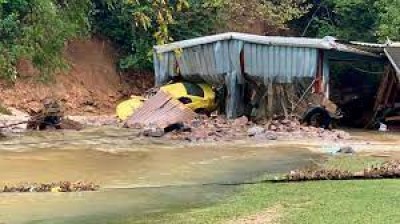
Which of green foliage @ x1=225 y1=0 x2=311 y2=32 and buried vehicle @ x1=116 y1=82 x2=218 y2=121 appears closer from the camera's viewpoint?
buried vehicle @ x1=116 y1=82 x2=218 y2=121

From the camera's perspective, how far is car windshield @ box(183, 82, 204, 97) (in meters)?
25.7

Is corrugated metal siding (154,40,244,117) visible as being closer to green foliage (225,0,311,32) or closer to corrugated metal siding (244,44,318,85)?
corrugated metal siding (244,44,318,85)

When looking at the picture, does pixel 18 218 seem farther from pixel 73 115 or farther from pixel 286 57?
pixel 73 115

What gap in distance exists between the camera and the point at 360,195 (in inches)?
372

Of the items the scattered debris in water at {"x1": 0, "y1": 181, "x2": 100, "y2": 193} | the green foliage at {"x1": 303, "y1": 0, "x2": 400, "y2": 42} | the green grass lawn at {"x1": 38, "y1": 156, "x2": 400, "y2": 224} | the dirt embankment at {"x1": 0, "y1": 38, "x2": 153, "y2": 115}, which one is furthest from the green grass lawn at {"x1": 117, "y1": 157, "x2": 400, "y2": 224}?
the dirt embankment at {"x1": 0, "y1": 38, "x2": 153, "y2": 115}

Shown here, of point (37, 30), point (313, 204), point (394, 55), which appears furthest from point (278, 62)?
point (313, 204)

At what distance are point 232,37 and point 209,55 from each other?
132 centimetres

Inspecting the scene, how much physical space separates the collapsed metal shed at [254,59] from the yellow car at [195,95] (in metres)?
0.36

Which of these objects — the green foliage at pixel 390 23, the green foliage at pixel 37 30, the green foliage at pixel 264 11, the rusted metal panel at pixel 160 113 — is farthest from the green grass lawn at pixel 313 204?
Result: the green foliage at pixel 264 11

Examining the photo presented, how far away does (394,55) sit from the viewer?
74.3 ft

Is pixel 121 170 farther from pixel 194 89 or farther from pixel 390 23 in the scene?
pixel 390 23

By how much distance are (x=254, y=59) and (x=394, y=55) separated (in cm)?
440

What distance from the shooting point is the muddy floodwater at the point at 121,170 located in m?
9.32

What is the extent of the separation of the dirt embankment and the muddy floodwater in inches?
276
